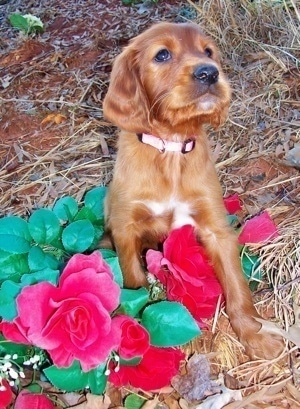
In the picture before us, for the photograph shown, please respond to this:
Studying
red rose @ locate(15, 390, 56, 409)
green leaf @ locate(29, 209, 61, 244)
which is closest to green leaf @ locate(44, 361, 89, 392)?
red rose @ locate(15, 390, 56, 409)

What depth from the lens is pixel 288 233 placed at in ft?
10.5

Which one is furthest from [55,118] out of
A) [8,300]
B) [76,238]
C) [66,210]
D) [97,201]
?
[8,300]

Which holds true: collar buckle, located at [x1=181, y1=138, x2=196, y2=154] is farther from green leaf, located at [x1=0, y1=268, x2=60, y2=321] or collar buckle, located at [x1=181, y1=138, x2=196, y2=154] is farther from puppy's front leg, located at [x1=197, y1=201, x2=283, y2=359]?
green leaf, located at [x1=0, y1=268, x2=60, y2=321]

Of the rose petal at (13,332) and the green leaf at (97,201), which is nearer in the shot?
the rose petal at (13,332)

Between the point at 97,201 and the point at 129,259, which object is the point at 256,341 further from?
the point at 97,201

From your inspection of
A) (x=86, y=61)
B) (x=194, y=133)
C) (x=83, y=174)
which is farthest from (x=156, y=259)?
(x=86, y=61)

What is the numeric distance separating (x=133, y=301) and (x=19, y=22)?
4.69 meters

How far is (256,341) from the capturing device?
281cm

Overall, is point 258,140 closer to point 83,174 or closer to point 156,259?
point 83,174

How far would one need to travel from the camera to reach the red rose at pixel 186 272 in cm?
275

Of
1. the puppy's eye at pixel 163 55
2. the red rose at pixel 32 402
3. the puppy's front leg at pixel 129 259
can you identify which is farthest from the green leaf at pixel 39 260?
the puppy's eye at pixel 163 55

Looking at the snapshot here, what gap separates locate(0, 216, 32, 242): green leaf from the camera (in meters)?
3.00

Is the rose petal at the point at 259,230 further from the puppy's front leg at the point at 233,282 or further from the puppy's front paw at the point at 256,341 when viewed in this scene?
the puppy's front paw at the point at 256,341

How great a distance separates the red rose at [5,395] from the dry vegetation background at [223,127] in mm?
705
